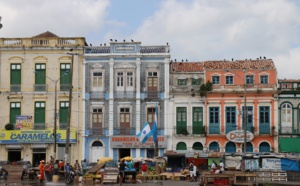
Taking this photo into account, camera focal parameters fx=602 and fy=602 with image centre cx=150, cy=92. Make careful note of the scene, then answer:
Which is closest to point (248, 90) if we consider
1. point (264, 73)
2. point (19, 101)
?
point (264, 73)

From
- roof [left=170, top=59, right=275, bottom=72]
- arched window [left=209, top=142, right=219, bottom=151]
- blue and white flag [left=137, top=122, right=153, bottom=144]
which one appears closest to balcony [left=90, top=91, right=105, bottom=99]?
roof [left=170, top=59, right=275, bottom=72]

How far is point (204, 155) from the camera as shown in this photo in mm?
51438

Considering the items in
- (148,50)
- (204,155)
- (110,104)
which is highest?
(148,50)

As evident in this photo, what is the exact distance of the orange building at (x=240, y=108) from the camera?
182 feet

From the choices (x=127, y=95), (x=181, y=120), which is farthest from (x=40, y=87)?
(x=181, y=120)

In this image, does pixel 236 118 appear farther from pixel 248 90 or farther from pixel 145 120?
pixel 145 120

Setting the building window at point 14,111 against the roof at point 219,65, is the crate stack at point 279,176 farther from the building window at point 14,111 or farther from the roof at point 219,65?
the building window at point 14,111

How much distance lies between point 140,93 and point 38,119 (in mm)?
9955

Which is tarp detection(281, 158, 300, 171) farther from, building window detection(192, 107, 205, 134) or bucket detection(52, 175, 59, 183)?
bucket detection(52, 175, 59, 183)

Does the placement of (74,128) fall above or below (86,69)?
below

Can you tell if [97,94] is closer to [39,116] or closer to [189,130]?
[39,116]

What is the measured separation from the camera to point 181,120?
56344mm

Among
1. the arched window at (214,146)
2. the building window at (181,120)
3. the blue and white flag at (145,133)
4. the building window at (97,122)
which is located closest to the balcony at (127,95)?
the building window at (97,122)

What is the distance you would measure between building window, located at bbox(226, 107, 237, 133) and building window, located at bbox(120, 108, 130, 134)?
9288 mm
